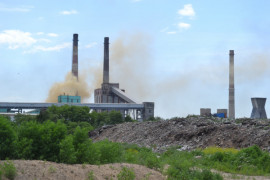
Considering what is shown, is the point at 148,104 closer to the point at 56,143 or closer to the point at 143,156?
the point at 143,156

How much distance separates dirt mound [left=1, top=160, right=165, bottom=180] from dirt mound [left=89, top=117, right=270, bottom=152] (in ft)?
43.6

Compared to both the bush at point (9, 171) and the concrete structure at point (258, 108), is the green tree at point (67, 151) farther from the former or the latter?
the concrete structure at point (258, 108)

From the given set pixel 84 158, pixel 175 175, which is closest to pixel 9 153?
pixel 84 158

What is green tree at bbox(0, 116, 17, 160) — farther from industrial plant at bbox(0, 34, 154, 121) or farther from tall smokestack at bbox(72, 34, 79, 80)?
tall smokestack at bbox(72, 34, 79, 80)

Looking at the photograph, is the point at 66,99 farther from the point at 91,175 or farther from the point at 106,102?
the point at 91,175

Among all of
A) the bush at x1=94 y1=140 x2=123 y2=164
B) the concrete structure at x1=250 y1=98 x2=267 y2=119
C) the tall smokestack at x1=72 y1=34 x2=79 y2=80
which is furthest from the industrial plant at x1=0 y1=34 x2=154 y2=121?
the bush at x1=94 y1=140 x2=123 y2=164

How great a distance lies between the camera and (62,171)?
10227mm

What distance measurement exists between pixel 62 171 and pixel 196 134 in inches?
724

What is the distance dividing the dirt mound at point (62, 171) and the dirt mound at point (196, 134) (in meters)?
13.3

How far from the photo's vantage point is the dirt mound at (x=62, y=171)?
31.9 feet

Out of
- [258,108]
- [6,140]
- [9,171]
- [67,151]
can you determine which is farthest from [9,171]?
[258,108]

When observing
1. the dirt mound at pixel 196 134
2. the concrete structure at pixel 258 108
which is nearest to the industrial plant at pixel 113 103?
the concrete structure at pixel 258 108

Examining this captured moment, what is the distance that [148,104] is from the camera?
79.6m

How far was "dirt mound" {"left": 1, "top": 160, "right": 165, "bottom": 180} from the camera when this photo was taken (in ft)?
31.9
